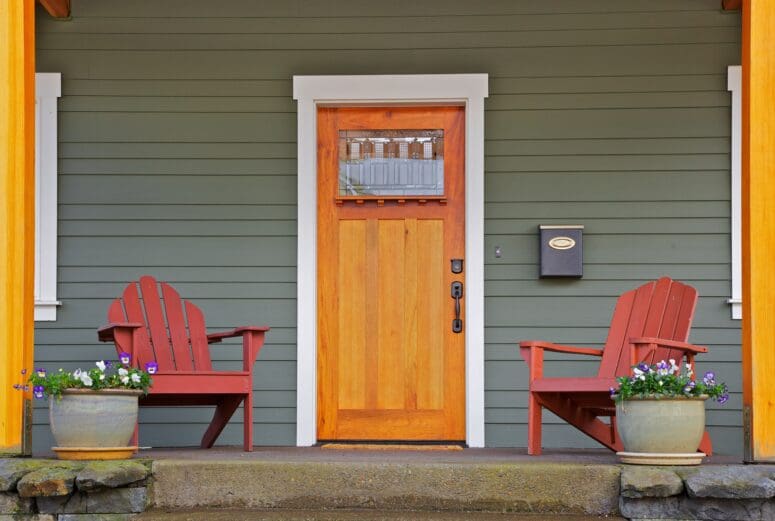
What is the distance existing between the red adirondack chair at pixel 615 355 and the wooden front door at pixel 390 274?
105cm

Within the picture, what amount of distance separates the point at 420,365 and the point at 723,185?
5.93 ft

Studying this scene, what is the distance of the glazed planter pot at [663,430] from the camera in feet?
13.9

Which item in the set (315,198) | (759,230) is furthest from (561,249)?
(759,230)

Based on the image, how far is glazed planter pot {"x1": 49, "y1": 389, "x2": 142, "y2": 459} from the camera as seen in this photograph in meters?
4.37

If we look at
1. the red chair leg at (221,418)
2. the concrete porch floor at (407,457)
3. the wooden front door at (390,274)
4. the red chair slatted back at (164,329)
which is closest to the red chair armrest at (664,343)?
the concrete porch floor at (407,457)

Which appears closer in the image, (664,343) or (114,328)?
(664,343)

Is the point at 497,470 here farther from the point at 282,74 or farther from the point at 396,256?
the point at 282,74

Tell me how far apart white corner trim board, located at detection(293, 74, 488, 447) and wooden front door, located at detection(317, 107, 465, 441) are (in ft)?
0.28

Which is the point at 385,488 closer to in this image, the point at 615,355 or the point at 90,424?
the point at 90,424

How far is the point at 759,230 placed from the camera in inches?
175

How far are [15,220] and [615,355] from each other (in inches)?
103

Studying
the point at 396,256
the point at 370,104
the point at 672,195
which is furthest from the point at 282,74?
the point at 672,195

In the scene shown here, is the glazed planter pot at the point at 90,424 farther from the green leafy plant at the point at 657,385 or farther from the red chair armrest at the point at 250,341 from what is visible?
the green leafy plant at the point at 657,385

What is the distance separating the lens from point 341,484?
420 centimetres
